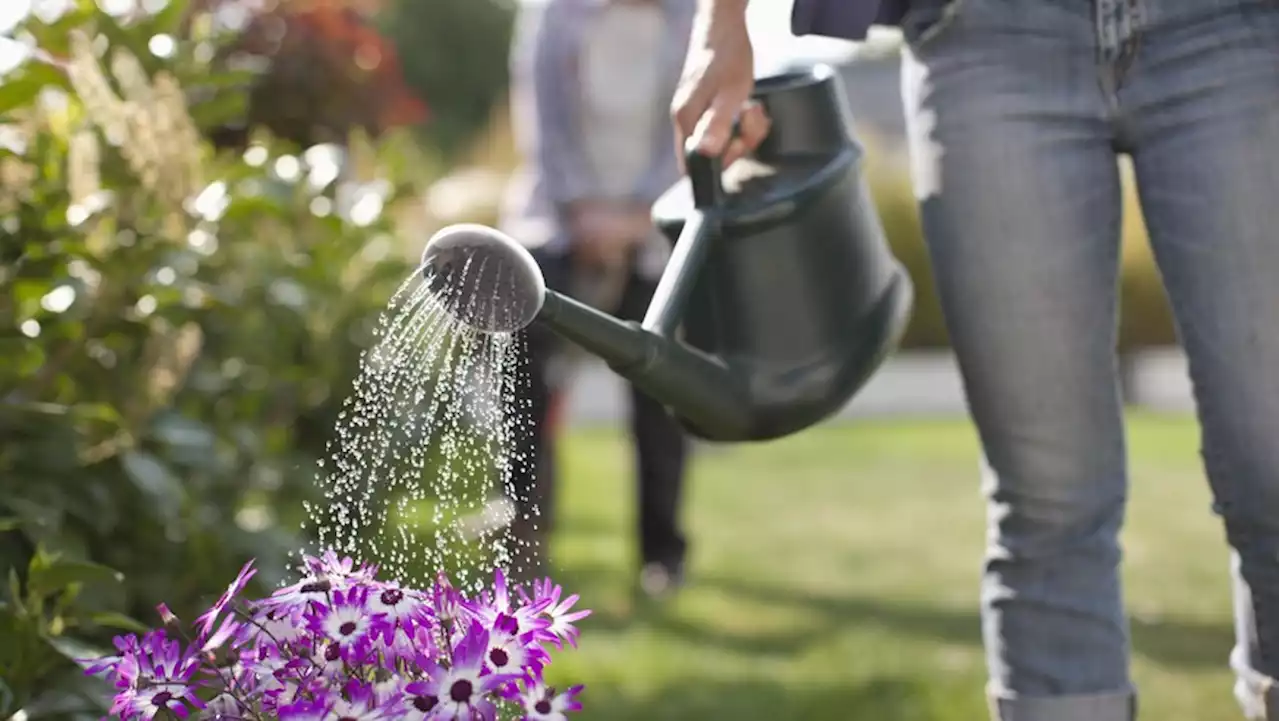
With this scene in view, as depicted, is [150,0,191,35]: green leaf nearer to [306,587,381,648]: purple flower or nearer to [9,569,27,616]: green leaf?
[9,569,27,616]: green leaf

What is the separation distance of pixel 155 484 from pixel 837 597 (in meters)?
1.93

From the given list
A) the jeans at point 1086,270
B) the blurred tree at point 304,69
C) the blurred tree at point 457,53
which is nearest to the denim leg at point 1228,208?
the jeans at point 1086,270

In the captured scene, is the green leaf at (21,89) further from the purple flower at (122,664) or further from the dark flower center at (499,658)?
the dark flower center at (499,658)

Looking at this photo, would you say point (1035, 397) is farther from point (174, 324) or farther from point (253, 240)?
point (253, 240)

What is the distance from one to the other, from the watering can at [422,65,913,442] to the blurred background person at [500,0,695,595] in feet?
4.74

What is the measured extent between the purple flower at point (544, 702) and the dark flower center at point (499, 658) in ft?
0.07

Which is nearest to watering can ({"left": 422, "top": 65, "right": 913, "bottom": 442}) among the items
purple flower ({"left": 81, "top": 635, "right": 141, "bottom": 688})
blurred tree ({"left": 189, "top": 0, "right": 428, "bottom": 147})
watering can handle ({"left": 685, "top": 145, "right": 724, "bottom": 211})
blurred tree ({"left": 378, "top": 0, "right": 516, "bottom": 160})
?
watering can handle ({"left": 685, "top": 145, "right": 724, "bottom": 211})

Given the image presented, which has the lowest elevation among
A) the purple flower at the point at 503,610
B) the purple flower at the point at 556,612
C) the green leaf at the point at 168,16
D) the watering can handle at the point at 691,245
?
the purple flower at the point at 556,612

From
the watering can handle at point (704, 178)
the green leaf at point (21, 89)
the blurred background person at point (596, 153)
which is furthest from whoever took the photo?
the blurred background person at point (596, 153)

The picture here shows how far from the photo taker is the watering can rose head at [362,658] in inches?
43.9

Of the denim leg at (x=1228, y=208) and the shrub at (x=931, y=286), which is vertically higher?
the denim leg at (x=1228, y=208)

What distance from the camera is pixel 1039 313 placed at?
1.60 meters

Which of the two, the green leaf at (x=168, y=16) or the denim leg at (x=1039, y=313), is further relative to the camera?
the green leaf at (x=168, y=16)

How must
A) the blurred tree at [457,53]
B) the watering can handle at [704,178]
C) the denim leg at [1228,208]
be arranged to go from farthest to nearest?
the blurred tree at [457,53] → the watering can handle at [704,178] → the denim leg at [1228,208]
